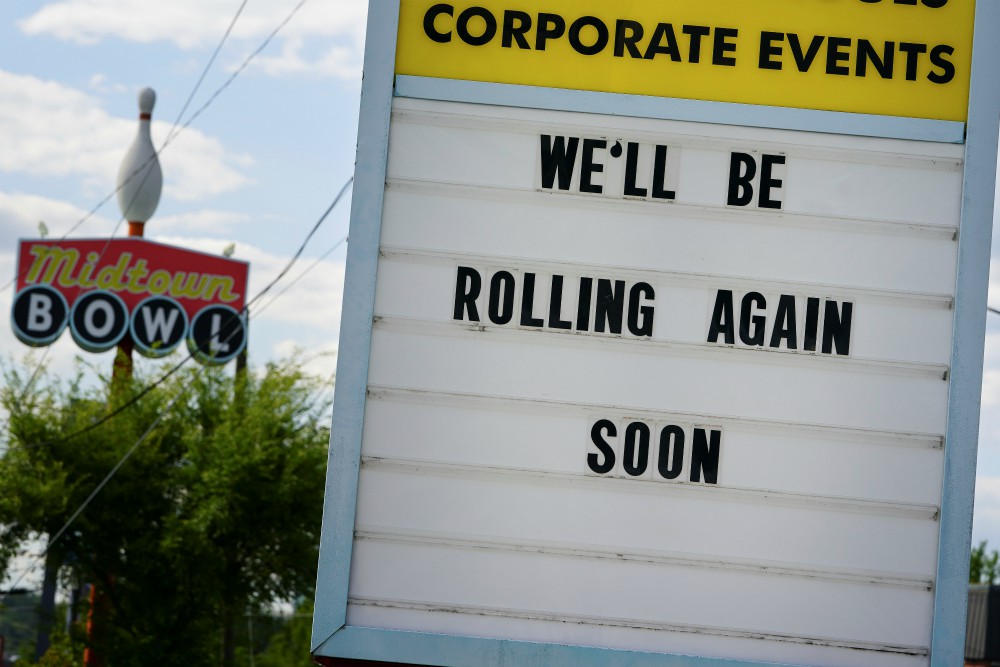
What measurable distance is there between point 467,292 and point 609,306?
16.6 inches

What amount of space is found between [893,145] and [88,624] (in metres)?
22.6

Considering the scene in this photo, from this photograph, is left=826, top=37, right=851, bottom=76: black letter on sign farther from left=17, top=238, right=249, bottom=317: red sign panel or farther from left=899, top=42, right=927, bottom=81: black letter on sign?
left=17, top=238, right=249, bottom=317: red sign panel

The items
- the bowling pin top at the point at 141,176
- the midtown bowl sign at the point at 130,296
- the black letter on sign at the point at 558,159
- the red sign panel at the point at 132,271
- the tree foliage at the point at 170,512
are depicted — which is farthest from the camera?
the bowling pin top at the point at 141,176

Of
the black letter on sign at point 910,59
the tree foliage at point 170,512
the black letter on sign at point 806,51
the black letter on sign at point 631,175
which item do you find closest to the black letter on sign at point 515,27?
the black letter on sign at point 631,175

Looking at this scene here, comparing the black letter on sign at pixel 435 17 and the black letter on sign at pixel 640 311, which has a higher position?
the black letter on sign at pixel 435 17

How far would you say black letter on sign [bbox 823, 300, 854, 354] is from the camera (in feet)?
12.5

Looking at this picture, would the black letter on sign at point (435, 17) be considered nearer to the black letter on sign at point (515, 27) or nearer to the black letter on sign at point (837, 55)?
the black letter on sign at point (515, 27)

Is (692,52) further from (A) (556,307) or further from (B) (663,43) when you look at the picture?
(A) (556,307)

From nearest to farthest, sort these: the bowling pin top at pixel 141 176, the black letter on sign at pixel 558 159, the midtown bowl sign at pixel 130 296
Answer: the black letter on sign at pixel 558 159 → the midtown bowl sign at pixel 130 296 → the bowling pin top at pixel 141 176

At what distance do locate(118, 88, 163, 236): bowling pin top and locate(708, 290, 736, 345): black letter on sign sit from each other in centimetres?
2645

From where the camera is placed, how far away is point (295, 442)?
2370 centimetres

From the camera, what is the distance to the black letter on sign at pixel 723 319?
3830mm

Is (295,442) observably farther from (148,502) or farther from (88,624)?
(88,624)

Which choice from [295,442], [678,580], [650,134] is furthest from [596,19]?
[295,442]
